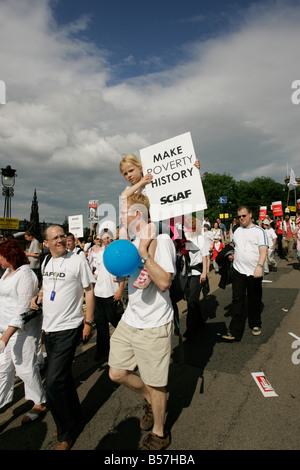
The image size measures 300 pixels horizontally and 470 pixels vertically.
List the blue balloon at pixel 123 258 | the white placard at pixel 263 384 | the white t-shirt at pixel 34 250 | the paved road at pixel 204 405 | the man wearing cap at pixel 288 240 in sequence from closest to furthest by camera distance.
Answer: the blue balloon at pixel 123 258 < the paved road at pixel 204 405 < the white placard at pixel 263 384 < the white t-shirt at pixel 34 250 < the man wearing cap at pixel 288 240

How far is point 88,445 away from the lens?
8.71ft

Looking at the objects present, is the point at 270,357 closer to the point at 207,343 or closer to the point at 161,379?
the point at 207,343

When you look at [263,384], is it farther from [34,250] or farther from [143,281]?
[34,250]

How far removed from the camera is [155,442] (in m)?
2.48

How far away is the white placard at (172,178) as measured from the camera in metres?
3.20

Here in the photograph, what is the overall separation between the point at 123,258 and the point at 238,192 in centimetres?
7909

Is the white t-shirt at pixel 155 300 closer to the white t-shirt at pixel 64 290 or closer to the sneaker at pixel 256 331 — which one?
the white t-shirt at pixel 64 290

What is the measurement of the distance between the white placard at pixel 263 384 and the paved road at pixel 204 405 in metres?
0.05

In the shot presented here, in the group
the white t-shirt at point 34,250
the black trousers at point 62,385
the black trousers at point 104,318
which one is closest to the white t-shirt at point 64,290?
the black trousers at point 62,385

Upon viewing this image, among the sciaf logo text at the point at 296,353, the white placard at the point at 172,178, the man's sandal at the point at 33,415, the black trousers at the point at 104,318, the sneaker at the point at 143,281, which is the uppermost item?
the white placard at the point at 172,178

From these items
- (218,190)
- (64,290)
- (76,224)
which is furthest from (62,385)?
(218,190)

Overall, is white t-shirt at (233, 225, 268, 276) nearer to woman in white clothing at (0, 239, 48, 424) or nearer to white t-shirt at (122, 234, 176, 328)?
white t-shirt at (122, 234, 176, 328)
